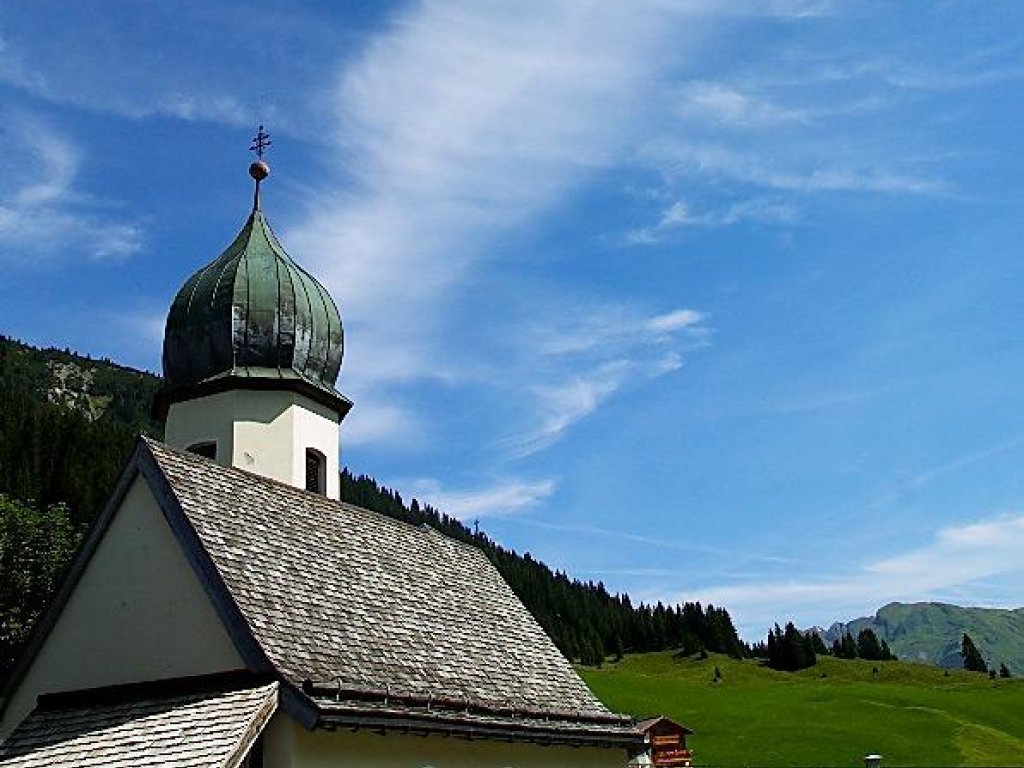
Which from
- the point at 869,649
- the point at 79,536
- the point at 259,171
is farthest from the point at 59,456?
the point at 869,649

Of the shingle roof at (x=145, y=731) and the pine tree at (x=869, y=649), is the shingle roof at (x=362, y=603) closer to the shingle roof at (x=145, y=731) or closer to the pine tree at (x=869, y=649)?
the shingle roof at (x=145, y=731)

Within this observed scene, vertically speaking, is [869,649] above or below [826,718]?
above

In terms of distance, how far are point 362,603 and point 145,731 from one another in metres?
4.11

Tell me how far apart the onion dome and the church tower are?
0.02 metres

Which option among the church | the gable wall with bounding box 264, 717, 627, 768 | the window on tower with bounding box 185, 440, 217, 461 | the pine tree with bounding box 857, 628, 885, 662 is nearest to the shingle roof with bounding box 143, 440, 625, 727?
the church

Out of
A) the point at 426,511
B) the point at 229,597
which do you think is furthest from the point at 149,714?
the point at 426,511

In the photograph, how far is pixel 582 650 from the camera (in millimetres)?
134375

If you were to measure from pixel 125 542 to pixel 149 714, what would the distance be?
111 inches

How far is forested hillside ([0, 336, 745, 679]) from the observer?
49344mm

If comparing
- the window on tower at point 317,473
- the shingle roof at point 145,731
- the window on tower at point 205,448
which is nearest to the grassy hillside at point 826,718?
the window on tower at point 317,473

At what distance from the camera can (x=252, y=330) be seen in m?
21.6

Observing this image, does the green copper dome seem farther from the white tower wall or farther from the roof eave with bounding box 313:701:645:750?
the roof eave with bounding box 313:701:645:750

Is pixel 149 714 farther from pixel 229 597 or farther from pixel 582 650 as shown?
pixel 582 650

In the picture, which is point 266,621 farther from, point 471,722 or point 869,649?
point 869,649
